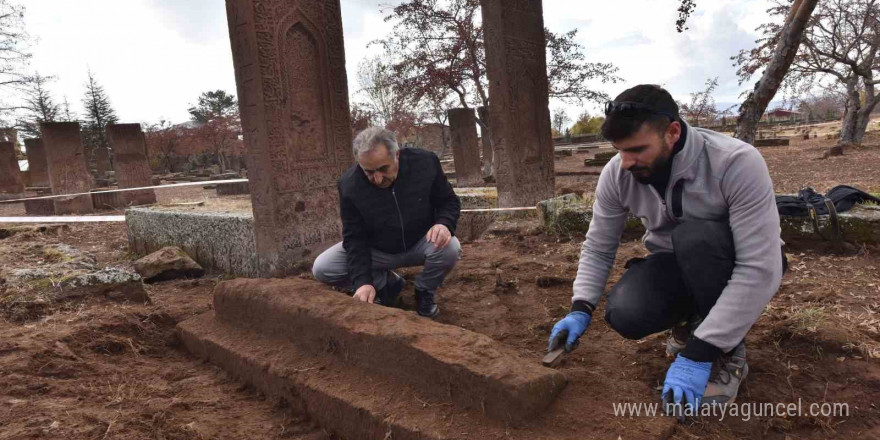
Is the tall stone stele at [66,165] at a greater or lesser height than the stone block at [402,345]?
greater

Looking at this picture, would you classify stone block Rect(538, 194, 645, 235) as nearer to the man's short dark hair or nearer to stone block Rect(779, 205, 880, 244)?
stone block Rect(779, 205, 880, 244)

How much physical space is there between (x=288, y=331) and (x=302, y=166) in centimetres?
263

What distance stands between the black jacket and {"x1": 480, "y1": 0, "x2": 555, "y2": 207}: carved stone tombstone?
3.30 meters

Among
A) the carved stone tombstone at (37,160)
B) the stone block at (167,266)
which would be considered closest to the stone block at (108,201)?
the carved stone tombstone at (37,160)

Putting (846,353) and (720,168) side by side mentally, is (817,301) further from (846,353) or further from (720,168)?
(720,168)

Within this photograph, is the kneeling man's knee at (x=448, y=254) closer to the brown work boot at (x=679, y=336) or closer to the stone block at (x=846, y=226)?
the brown work boot at (x=679, y=336)

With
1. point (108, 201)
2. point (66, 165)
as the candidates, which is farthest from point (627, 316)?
point (108, 201)

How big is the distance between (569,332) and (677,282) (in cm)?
47

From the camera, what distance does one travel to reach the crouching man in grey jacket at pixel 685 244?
168 cm

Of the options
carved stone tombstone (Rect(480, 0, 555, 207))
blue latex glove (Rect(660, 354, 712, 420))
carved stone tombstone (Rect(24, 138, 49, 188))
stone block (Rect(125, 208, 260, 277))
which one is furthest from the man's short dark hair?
carved stone tombstone (Rect(24, 138, 49, 188))

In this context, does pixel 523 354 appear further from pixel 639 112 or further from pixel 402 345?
pixel 639 112

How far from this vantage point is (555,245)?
4418 mm

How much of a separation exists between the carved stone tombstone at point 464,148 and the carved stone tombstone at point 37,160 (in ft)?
37.8

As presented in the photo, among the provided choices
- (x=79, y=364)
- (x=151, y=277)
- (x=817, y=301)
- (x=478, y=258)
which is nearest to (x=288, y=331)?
(x=79, y=364)
